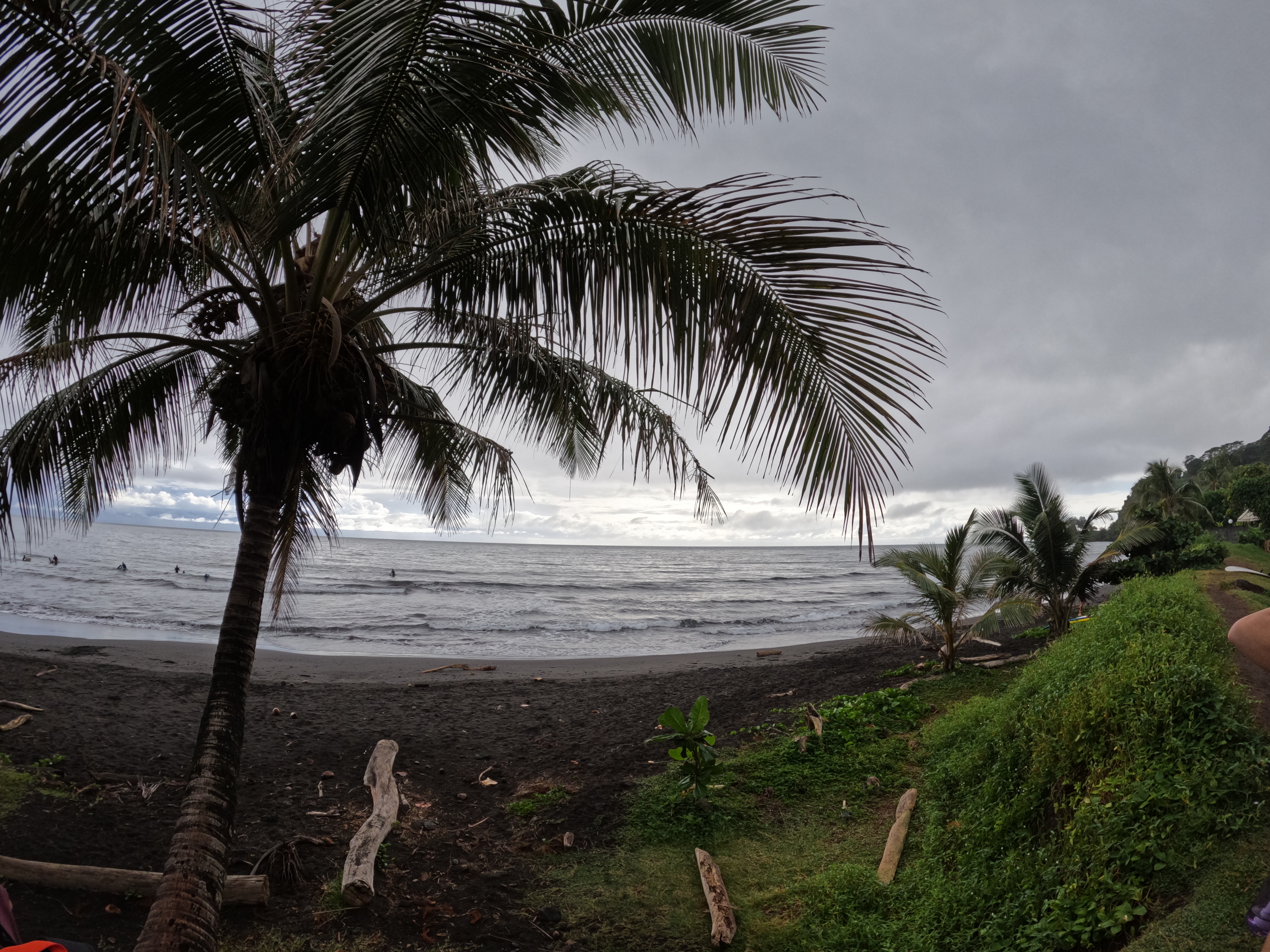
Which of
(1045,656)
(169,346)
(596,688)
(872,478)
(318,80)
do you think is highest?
(318,80)

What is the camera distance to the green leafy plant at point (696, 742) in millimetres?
5891

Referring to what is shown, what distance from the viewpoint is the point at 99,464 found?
5.41 m

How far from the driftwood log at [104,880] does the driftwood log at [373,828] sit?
0.52 metres

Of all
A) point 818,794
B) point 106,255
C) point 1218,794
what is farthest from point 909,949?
point 106,255

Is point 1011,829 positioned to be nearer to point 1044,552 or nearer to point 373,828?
point 373,828

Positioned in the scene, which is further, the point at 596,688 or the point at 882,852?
the point at 596,688

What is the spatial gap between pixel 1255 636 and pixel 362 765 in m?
7.38

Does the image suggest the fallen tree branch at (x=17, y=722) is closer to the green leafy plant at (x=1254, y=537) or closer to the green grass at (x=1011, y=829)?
the green grass at (x=1011, y=829)

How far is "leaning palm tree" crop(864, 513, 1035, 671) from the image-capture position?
35.3 feet

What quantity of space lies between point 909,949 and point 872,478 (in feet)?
10.2

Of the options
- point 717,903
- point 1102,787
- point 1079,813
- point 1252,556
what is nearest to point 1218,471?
point 1252,556

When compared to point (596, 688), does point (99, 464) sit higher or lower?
higher

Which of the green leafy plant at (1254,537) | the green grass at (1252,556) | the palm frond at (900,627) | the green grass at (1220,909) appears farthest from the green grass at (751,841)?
the green leafy plant at (1254,537)

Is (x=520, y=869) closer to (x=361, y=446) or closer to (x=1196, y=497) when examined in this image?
(x=361, y=446)
